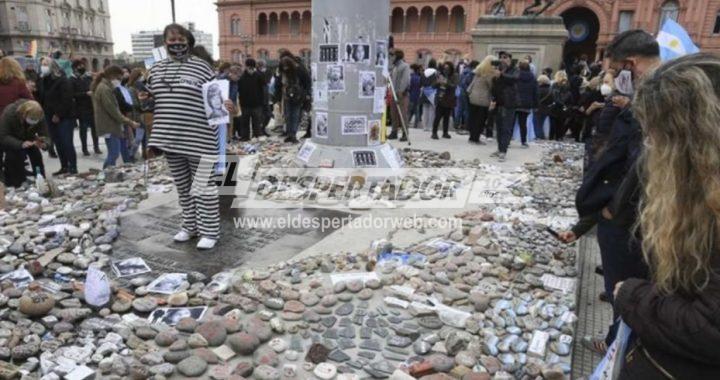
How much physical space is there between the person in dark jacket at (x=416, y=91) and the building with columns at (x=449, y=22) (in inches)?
650

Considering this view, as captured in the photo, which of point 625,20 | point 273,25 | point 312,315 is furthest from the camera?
point 273,25

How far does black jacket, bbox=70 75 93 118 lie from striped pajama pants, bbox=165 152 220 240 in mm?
5265

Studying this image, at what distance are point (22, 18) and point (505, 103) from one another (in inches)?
3119

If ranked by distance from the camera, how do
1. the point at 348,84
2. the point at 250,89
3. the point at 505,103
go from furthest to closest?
the point at 250,89, the point at 505,103, the point at 348,84

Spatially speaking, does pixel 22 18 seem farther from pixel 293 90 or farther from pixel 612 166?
pixel 612 166

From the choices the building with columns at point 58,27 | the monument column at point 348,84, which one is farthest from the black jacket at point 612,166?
the building with columns at point 58,27

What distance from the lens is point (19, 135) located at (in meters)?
6.04

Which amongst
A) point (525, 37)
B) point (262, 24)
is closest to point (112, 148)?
point (525, 37)

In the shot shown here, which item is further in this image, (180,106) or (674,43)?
(180,106)

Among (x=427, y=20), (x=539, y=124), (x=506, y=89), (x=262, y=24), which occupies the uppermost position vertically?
(x=262, y=24)

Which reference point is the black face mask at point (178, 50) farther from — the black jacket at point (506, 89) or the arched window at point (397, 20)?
the arched window at point (397, 20)

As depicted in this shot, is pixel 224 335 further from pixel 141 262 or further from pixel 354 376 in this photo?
pixel 141 262

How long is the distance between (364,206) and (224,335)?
9.27 feet

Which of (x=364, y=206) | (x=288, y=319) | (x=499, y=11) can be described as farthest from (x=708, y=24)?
(x=288, y=319)
